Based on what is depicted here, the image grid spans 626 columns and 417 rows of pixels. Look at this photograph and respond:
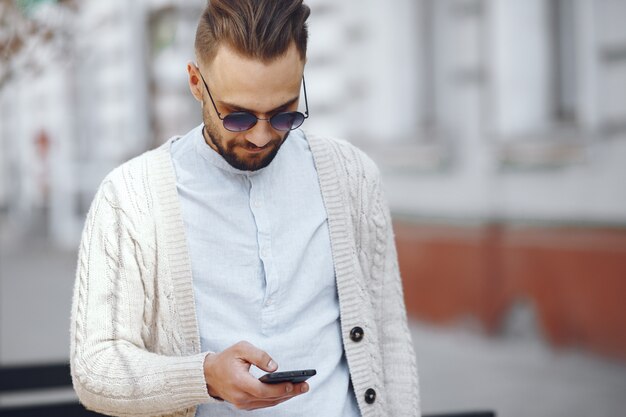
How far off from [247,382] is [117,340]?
0.35 metres

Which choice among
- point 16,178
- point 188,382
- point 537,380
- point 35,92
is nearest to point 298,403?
point 188,382

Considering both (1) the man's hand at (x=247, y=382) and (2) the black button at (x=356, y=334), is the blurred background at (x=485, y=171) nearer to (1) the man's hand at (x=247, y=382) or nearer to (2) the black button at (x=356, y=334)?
(2) the black button at (x=356, y=334)

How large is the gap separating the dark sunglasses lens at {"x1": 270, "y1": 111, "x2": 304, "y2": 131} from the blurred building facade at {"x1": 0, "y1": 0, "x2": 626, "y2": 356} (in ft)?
13.1

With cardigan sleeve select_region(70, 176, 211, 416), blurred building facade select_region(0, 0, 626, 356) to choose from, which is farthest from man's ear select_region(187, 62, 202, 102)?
blurred building facade select_region(0, 0, 626, 356)

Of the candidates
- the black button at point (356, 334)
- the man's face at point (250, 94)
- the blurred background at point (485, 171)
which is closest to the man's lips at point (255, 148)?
the man's face at point (250, 94)

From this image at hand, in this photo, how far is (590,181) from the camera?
871 centimetres

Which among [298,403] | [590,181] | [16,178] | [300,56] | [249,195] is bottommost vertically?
[16,178]

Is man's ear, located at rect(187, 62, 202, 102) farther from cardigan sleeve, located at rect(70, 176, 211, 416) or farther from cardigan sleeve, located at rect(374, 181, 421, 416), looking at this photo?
cardigan sleeve, located at rect(374, 181, 421, 416)

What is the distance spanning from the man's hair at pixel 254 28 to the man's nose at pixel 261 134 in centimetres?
12

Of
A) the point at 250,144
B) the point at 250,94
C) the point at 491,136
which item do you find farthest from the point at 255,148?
the point at 491,136

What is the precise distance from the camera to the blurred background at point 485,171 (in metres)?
7.78

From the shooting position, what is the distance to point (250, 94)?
2162 millimetres

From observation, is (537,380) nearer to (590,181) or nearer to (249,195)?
(590,181)

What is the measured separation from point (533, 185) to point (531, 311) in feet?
3.29
